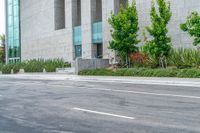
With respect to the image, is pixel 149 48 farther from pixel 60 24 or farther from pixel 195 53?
pixel 60 24

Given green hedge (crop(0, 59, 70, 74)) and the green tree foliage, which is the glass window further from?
the green tree foliage

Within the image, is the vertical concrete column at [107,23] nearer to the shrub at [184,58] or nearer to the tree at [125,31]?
the tree at [125,31]

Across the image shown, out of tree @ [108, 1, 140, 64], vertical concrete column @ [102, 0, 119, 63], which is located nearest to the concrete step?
vertical concrete column @ [102, 0, 119, 63]

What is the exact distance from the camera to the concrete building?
35.1 metres

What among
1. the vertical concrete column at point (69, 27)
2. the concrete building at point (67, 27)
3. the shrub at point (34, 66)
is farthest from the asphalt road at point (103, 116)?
the vertical concrete column at point (69, 27)

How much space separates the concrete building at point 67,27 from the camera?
115 ft

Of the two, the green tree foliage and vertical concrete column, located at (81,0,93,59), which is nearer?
the green tree foliage

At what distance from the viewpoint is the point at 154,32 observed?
29.7 m

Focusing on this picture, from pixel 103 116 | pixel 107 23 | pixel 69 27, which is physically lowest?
pixel 103 116

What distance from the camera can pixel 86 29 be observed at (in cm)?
4734

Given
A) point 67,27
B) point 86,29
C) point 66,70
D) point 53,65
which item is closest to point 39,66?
point 53,65

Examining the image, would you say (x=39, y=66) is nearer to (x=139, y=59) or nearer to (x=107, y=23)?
(x=107, y=23)

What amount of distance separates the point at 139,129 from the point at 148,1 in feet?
102

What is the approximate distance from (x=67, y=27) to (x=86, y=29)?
15.4ft
